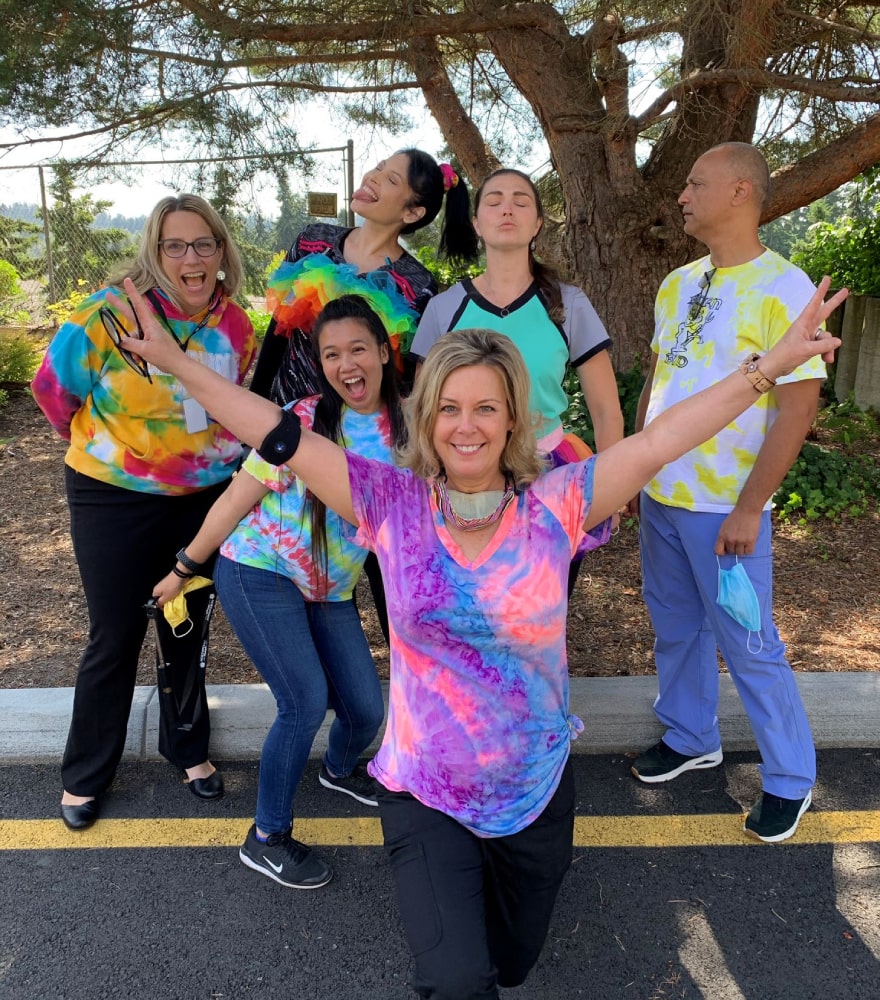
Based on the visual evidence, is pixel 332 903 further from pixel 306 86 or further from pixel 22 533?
pixel 306 86

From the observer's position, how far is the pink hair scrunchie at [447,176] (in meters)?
3.03

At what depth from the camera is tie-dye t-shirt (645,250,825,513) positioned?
2.60 m

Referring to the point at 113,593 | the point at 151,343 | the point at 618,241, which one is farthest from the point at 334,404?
the point at 618,241

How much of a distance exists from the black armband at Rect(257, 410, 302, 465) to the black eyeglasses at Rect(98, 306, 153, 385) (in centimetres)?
78

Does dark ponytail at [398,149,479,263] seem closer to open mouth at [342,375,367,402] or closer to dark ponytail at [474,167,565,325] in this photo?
dark ponytail at [474,167,565,325]

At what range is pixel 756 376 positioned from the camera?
6.45 feet

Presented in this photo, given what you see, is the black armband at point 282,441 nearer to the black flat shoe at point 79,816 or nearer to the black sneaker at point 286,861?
the black sneaker at point 286,861

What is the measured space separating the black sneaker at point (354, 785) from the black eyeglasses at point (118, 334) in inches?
59.0

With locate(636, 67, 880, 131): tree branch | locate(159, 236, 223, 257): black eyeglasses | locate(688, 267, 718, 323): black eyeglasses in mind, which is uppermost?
locate(636, 67, 880, 131): tree branch

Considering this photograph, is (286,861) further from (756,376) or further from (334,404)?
(756,376)

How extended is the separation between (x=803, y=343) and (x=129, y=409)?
77.7 inches

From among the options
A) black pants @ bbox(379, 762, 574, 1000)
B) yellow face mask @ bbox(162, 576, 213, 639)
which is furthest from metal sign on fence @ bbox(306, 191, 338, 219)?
black pants @ bbox(379, 762, 574, 1000)

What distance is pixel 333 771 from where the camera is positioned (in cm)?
301

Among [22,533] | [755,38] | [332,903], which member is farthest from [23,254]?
[332,903]
